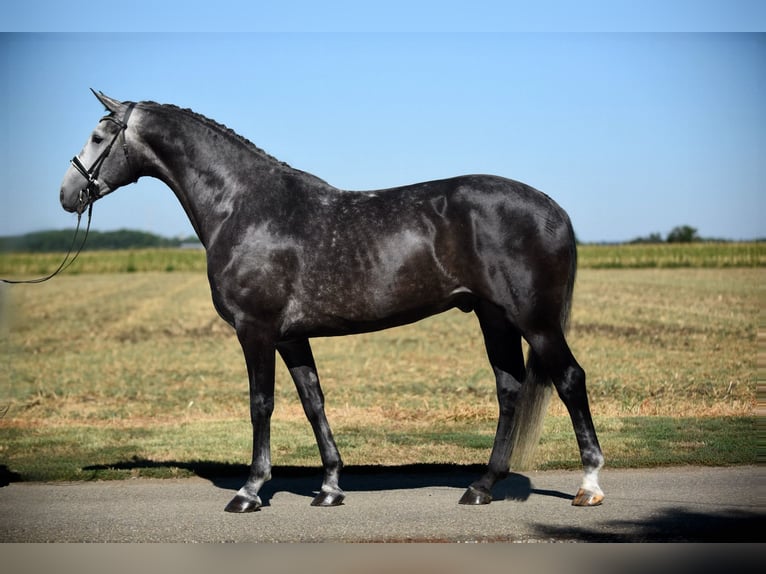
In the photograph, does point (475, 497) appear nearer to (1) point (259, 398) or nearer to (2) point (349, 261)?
(1) point (259, 398)

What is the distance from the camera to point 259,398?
707cm

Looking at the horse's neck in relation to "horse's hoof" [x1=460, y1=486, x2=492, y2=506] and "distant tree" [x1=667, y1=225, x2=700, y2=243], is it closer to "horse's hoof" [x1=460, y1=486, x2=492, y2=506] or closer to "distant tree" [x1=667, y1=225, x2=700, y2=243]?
"horse's hoof" [x1=460, y1=486, x2=492, y2=506]

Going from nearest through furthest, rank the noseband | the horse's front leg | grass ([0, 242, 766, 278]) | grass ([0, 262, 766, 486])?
the horse's front leg, the noseband, grass ([0, 262, 766, 486]), grass ([0, 242, 766, 278])

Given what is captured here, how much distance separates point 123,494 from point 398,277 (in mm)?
3036

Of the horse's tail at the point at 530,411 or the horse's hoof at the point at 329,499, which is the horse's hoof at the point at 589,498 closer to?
the horse's tail at the point at 530,411

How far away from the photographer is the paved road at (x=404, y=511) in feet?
20.4

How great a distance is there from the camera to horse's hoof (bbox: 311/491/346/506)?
7098mm

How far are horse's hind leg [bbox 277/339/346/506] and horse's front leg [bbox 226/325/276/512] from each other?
1.09 feet

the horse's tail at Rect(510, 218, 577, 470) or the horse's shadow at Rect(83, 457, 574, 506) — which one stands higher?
the horse's tail at Rect(510, 218, 577, 470)

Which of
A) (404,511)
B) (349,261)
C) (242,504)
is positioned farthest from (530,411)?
(242,504)

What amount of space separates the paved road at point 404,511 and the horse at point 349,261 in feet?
1.01

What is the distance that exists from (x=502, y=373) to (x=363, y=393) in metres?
7.10

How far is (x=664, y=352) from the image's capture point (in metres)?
18.4

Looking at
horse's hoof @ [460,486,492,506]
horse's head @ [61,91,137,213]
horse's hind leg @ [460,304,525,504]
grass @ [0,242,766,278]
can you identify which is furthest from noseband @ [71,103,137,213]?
grass @ [0,242,766,278]
